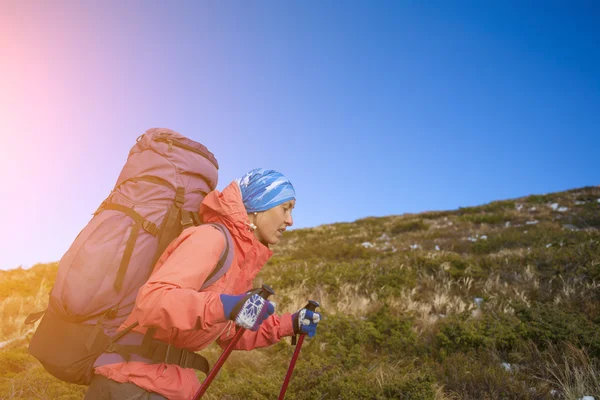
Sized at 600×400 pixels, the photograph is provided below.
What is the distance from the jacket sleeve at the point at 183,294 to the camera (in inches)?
70.1

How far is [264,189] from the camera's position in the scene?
2.57 metres

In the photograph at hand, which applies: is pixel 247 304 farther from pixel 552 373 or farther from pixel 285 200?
pixel 552 373

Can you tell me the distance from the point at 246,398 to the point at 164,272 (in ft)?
7.81

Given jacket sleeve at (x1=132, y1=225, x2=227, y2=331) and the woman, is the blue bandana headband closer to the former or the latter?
the woman

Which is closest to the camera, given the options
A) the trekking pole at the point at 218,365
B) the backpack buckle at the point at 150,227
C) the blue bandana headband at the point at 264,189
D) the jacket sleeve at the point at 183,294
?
the jacket sleeve at the point at 183,294

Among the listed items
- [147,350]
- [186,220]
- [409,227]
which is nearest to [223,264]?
[186,220]

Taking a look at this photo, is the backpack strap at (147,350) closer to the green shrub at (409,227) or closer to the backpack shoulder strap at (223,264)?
the backpack shoulder strap at (223,264)

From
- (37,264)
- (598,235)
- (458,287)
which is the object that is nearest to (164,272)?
(458,287)

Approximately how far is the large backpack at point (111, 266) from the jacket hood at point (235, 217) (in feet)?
0.32

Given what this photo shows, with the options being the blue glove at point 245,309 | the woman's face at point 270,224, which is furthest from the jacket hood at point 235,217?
the blue glove at point 245,309

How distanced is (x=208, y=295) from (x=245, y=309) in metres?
0.19

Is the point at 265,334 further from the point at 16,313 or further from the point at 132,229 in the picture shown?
the point at 16,313

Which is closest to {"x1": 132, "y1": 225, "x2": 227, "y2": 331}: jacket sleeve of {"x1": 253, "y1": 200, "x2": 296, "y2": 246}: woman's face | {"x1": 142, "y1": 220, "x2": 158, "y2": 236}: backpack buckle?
{"x1": 142, "y1": 220, "x2": 158, "y2": 236}: backpack buckle

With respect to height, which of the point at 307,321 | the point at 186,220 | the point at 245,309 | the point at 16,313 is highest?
the point at 186,220
